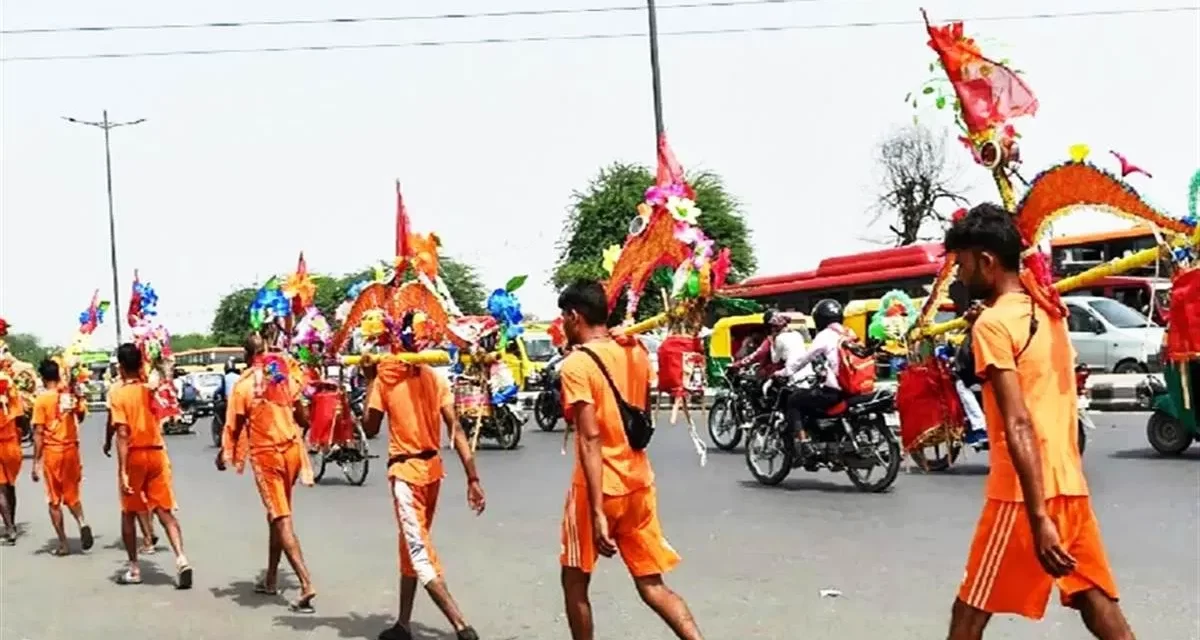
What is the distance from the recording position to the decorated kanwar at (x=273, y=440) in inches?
324

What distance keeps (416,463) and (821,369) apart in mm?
6451

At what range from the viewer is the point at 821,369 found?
12781 millimetres

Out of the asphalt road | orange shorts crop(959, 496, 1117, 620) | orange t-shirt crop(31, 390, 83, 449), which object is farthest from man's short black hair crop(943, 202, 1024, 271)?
orange t-shirt crop(31, 390, 83, 449)

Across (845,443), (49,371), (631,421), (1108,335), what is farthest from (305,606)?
(1108,335)

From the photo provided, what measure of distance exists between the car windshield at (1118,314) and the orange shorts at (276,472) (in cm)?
1968

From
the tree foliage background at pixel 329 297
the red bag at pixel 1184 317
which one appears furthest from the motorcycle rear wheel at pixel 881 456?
the tree foliage background at pixel 329 297

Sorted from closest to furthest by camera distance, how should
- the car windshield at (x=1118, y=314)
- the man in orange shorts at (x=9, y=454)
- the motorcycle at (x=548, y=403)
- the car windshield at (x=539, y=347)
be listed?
1. the man in orange shorts at (x=9, y=454)
2. the motorcycle at (x=548, y=403)
3. the car windshield at (x=1118, y=314)
4. the car windshield at (x=539, y=347)

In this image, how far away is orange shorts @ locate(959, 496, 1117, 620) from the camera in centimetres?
434

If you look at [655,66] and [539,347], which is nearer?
[655,66]

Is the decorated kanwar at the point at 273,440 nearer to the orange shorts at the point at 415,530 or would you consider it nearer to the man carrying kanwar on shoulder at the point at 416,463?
the man carrying kanwar on shoulder at the point at 416,463

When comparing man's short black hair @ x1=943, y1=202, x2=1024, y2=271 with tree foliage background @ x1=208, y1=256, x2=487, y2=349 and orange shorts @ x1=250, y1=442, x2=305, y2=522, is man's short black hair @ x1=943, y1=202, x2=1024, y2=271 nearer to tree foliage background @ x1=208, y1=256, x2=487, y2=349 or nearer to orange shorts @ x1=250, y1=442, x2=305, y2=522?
orange shorts @ x1=250, y1=442, x2=305, y2=522

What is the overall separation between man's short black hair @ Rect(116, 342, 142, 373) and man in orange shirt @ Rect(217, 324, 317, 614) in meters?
0.98

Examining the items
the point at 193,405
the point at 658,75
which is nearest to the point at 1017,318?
the point at 658,75

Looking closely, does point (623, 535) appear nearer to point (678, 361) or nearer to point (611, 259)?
point (678, 361)
